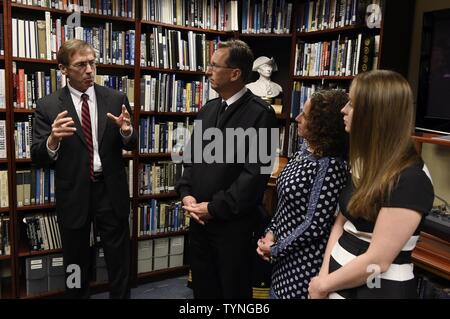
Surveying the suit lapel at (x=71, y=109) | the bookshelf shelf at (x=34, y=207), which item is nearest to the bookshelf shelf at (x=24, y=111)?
the suit lapel at (x=71, y=109)

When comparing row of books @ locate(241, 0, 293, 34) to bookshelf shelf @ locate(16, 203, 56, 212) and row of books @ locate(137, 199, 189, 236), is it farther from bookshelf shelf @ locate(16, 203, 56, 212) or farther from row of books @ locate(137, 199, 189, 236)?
bookshelf shelf @ locate(16, 203, 56, 212)

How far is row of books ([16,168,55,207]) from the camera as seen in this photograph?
247cm

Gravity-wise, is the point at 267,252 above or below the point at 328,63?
below

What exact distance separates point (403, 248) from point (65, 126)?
152 centimetres

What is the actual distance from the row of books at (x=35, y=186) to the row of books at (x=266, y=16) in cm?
184

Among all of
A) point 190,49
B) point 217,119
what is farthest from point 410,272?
point 190,49

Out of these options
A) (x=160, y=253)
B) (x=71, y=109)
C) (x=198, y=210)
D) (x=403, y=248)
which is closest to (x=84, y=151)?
(x=71, y=109)

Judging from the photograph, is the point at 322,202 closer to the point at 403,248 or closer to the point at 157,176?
the point at 403,248

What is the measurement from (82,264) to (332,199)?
1.57 m

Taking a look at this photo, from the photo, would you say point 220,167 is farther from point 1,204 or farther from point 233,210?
point 1,204

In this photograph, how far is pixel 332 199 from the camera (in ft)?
4.25

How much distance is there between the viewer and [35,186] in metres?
2.52

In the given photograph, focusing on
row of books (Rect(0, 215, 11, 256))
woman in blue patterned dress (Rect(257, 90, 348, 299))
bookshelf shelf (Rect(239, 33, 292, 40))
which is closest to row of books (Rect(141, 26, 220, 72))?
bookshelf shelf (Rect(239, 33, 292, 40))

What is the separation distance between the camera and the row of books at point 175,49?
9.09 feet
